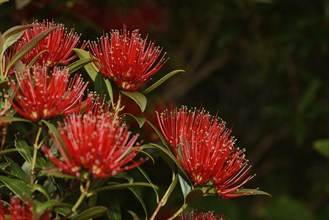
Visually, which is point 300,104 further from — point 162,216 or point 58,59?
point 58,59

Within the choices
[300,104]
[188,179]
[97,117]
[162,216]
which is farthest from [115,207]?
[300,104]

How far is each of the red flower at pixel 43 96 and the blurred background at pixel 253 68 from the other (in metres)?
0.76

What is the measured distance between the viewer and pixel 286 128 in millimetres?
4059

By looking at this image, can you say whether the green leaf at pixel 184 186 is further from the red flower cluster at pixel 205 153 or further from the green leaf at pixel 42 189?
the green leaf at pixel 42 189

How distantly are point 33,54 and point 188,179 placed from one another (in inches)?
15.4

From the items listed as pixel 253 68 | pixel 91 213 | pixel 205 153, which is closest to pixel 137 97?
pixel 205 153

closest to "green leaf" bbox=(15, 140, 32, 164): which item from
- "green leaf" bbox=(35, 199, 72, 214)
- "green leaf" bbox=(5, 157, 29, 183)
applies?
"green leaf" bbox=(5, 157, 29, 183)

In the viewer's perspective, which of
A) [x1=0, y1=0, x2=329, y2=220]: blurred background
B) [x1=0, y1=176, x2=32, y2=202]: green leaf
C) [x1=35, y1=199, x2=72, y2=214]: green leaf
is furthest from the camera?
[x1=0, y1=0, x2=329, y2=220]: blurred background

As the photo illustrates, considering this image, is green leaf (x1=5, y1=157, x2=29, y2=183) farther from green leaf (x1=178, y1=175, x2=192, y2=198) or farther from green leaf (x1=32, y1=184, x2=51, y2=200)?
green leaf (x1=178, y1=175, x2=192, y2=198)

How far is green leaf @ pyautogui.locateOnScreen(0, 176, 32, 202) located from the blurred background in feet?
2.69

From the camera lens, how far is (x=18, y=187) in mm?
1185

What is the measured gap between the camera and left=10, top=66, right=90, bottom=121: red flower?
116cm

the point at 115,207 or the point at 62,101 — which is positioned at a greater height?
the point at 62,101

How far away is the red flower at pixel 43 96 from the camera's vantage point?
1159mm
